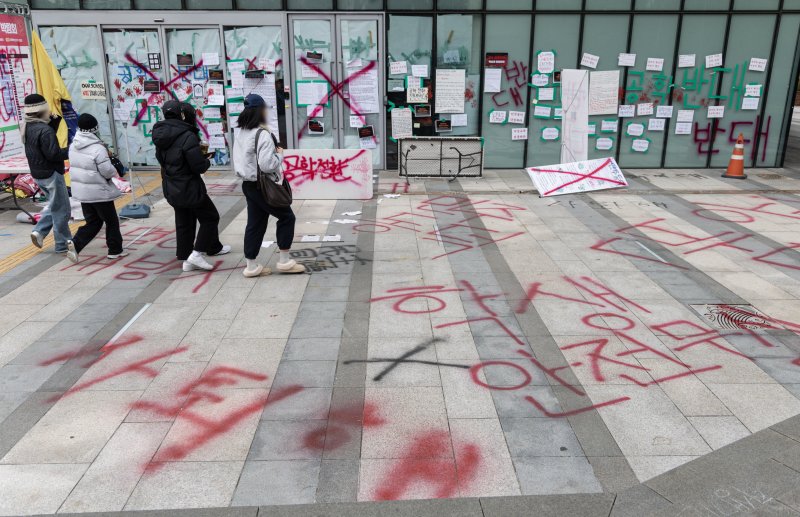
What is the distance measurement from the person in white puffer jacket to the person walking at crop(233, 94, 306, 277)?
1.71 meters

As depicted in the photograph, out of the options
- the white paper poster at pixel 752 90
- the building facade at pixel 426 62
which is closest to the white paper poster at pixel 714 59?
the building facade at pixel 426 62

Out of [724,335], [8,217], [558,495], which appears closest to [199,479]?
[558,495]

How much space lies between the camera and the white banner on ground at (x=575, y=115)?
11497 millimetres

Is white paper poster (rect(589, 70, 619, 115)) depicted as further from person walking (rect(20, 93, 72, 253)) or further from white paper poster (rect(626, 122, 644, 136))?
person walking (rect(20, 93, 72, 253))

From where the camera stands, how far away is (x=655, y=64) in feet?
39.3

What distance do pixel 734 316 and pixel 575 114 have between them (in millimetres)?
6865

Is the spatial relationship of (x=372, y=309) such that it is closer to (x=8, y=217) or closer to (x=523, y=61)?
(x=8, y=217)

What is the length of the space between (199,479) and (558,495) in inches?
76.2

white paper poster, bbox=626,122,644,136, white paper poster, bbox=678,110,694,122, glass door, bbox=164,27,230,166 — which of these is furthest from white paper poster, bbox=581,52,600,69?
glass door, bbox=164,27,230,166

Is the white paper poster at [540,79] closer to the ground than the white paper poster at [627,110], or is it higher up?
higher up

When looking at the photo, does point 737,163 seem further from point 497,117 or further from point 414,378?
point 414,378

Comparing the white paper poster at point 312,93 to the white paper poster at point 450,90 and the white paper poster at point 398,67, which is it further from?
the white paper poster at point 450,90

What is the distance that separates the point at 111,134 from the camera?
1241 centimetres

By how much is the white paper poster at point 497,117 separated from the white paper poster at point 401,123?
5.16ft
